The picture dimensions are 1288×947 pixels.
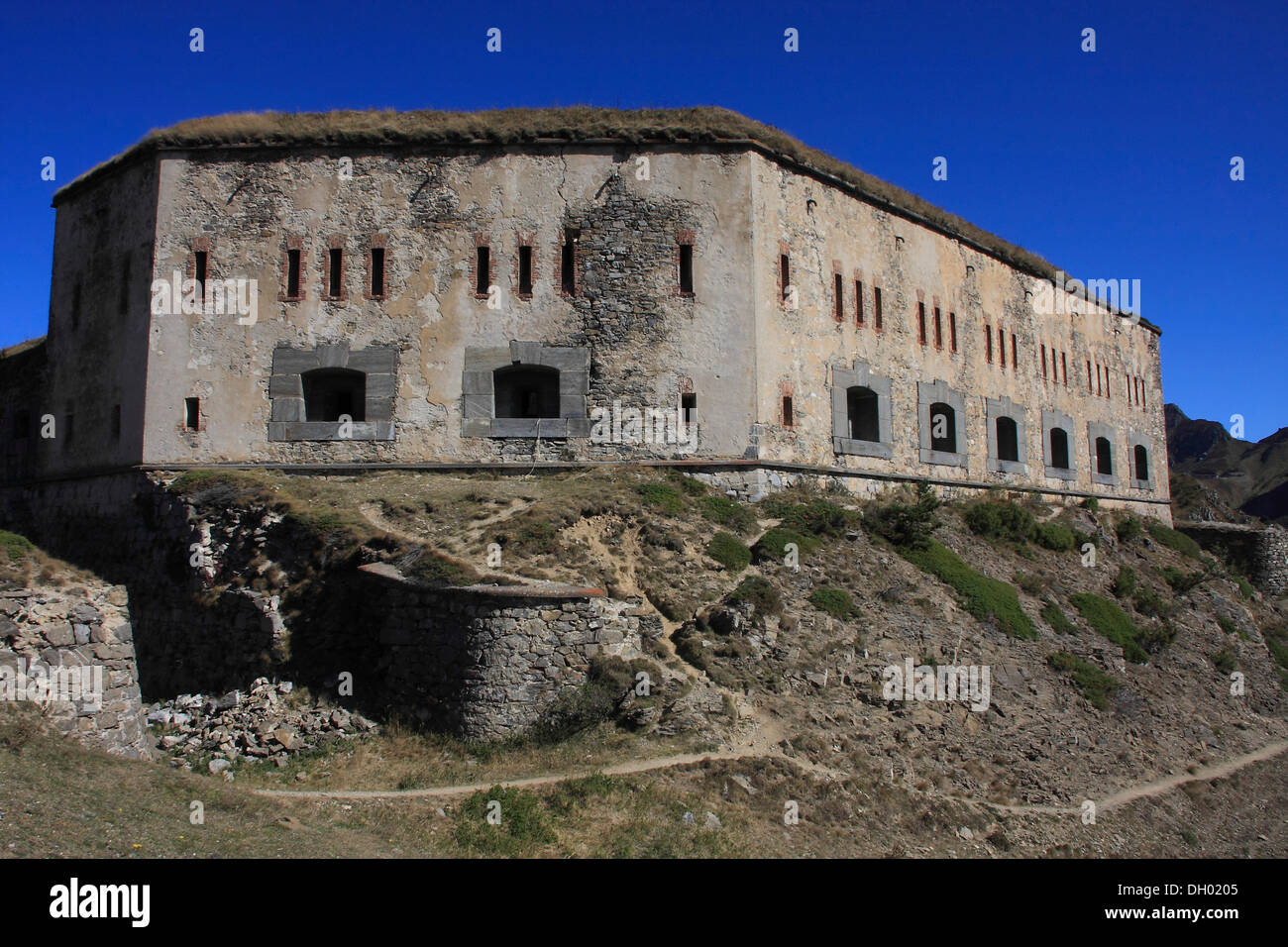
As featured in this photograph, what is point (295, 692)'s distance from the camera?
14000 mm

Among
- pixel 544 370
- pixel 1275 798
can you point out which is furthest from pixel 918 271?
pixel 1275 798

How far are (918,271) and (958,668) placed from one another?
12309 millimetres

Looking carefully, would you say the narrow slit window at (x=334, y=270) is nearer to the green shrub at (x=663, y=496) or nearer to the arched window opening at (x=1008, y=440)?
the green shrub at (x=663, y=496)

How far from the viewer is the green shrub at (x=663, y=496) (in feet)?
55.2

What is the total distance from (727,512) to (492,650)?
253 inches

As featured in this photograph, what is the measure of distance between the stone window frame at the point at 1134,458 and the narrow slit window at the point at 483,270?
959 inches

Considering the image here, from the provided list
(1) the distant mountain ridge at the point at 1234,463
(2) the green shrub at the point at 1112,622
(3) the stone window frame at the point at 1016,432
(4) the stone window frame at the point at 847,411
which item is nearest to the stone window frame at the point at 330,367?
(4) the stone window frame at the point at 847,411

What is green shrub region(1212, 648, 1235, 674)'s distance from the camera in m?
20.5

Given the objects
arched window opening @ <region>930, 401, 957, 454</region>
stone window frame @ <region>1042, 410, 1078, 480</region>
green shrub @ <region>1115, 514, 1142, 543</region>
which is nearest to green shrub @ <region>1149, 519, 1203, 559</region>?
green shrub @ <region>1115, 514, 1142, 543</region>

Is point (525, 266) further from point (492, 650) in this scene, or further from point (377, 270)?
point (492, 650)

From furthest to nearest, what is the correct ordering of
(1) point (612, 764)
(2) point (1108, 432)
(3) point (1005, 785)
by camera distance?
1. (2) point (1108, 432)
2. (3) point (1005, 785)
3. (1) point (612, 764)

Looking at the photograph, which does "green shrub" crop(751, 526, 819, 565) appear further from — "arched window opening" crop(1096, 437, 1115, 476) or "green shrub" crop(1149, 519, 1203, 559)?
"arched window opening" crop(1096, 437, 1115, 476)

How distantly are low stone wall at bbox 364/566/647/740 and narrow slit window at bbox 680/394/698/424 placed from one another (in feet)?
20.7

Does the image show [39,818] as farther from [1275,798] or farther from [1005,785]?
[1275,798]
